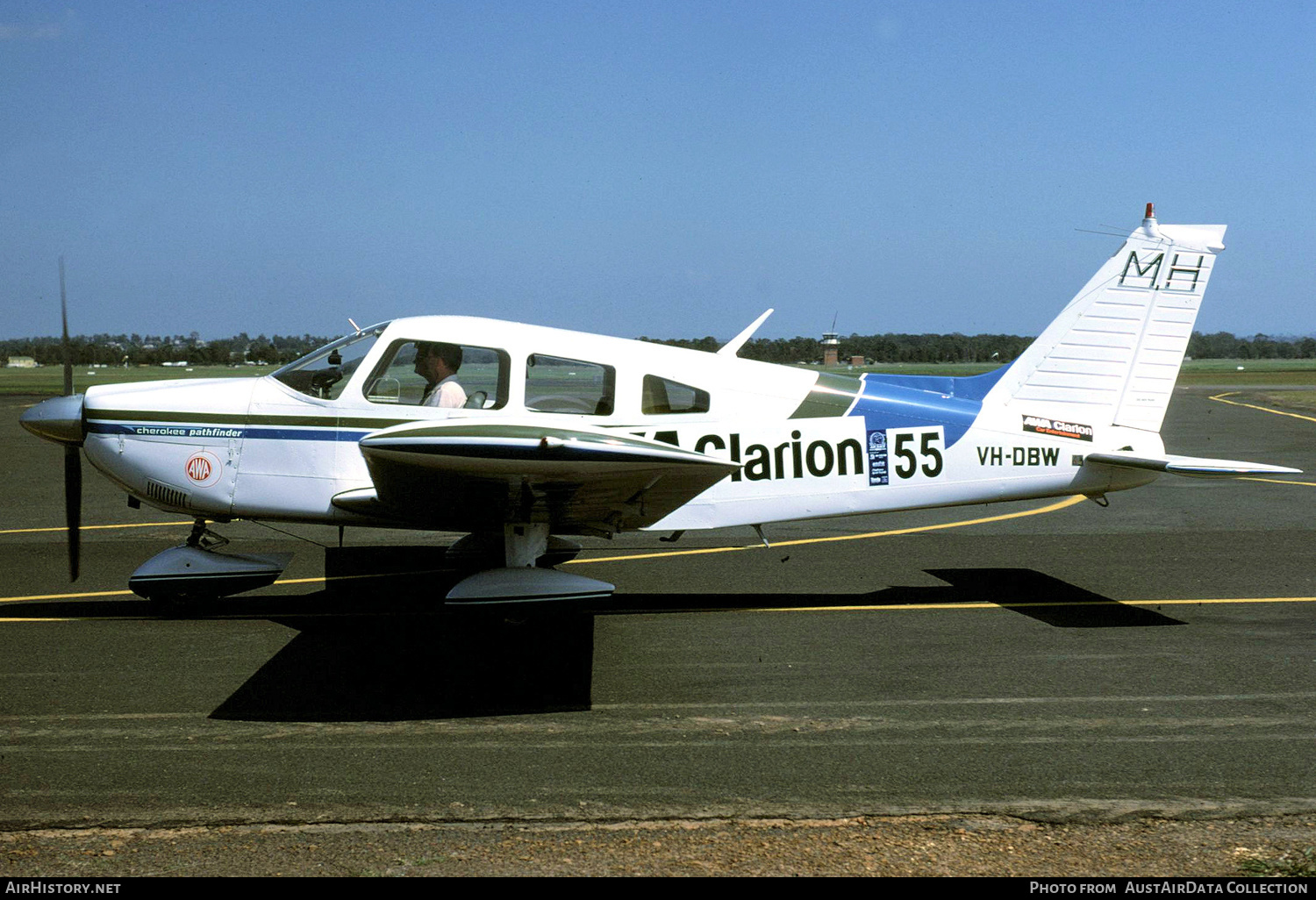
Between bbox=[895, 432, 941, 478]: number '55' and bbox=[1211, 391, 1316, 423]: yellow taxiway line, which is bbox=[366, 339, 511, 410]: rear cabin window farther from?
bbox=[1211, 391, 1316, 423]: yellow taxiway line

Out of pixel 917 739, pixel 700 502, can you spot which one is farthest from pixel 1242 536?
pixel 917 739

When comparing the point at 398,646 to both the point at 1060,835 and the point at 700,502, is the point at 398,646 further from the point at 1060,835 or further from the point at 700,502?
the point at 1060,835

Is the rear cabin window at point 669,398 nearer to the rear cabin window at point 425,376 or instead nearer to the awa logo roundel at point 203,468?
the rear cabin window at point 425,376

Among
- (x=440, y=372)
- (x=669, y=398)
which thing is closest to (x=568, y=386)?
(x=669, y=398)

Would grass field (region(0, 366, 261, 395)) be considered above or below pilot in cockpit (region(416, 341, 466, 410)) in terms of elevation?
below

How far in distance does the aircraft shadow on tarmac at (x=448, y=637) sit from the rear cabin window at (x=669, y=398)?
145cm

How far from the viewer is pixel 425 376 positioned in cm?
Answer: 750

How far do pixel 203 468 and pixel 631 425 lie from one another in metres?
2.90

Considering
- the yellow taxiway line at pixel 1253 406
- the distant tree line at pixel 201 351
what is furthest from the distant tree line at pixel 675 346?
the yellow taxiway line at pixel 1253 406

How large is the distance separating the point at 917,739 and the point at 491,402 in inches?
142

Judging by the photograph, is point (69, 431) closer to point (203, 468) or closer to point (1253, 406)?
point (203, 468)

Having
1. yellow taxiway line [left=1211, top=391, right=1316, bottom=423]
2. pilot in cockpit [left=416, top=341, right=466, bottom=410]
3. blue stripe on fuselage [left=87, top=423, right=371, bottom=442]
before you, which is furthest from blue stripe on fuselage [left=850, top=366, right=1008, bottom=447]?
yellow taxiway line [left=1211, top=391, right=1316, bottom=423]

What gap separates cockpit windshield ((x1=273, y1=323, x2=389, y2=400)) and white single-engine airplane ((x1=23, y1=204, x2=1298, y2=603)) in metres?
0.01

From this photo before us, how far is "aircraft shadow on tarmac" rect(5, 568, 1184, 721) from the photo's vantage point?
232 inches
